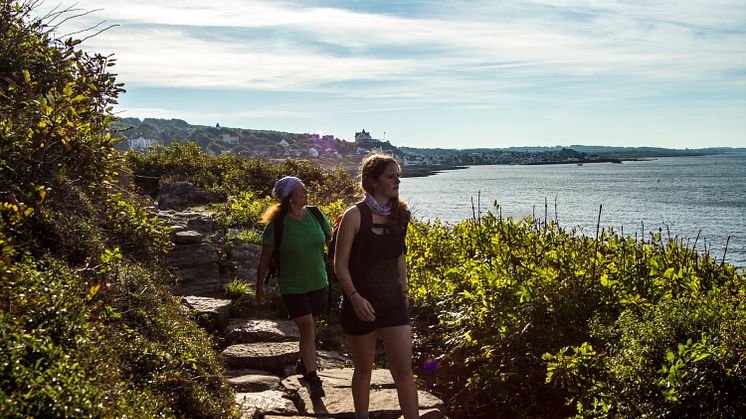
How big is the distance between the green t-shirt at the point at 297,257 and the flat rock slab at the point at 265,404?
925 millimetres

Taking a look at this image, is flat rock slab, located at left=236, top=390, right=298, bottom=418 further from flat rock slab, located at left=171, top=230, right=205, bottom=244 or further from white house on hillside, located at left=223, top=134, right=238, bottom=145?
white house on hillside, located at left=223, top=134, right=238, bottom=145

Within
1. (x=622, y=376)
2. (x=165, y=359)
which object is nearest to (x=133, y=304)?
(x=165, y=359)

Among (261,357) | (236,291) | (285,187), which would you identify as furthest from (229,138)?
(285,187)

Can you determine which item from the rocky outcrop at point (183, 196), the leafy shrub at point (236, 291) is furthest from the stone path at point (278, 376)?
the rocky outcrop at point (183, 196)

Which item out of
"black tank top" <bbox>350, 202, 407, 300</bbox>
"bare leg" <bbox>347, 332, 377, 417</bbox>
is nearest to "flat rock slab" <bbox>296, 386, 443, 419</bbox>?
"bare leg" <bbox>347, 332, 377, 417</bbox>

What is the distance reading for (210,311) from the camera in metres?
7.71

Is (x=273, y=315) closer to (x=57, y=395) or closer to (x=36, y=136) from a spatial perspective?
(x=36, y=136)

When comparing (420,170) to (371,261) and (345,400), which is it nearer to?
(345,400)

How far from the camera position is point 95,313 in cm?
421

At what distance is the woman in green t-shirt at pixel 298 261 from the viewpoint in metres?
5.57

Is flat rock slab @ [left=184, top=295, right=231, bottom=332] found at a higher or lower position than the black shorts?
lower

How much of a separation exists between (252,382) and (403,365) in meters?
2.27

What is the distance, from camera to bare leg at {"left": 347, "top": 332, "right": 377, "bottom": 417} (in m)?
4.45

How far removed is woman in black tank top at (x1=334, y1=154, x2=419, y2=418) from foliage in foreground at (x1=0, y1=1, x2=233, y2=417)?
123 centimetres
